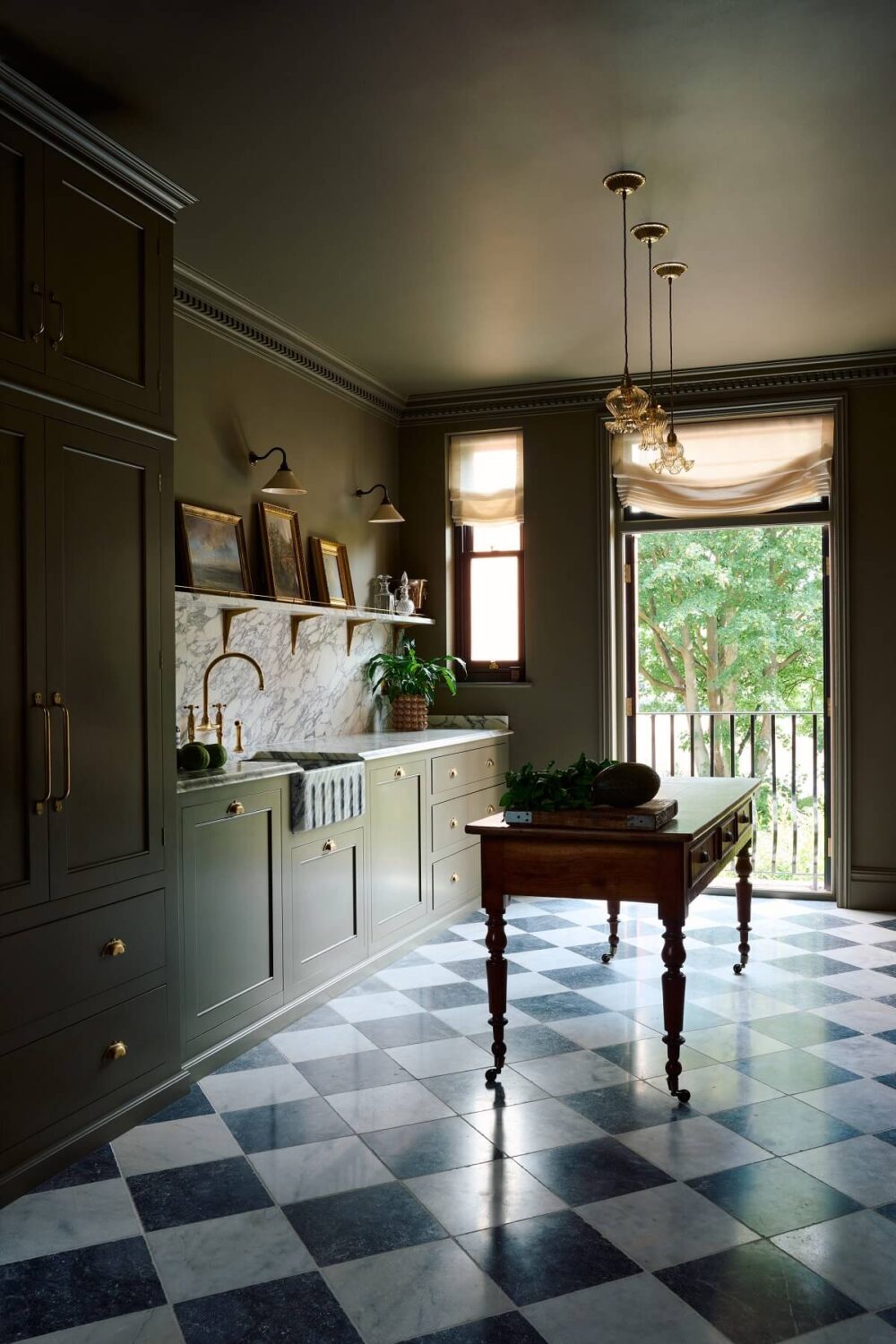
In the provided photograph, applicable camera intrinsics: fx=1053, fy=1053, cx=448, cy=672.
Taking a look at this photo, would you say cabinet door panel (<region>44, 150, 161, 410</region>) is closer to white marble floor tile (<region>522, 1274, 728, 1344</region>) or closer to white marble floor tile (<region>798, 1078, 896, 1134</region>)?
white marble floor tile (<region>522, 1274, 728, 1344</region>)

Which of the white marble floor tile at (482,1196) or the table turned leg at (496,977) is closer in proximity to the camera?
the white marble floor tile at (482,1196)

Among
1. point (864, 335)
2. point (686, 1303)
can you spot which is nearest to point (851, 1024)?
point (686, 1303)

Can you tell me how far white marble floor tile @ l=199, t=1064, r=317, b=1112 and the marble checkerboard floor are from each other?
0.5 inches

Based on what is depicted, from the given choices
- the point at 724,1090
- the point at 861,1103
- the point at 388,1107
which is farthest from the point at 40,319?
the point at 861,1103

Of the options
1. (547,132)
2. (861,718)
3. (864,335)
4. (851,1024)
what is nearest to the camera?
(547,132)

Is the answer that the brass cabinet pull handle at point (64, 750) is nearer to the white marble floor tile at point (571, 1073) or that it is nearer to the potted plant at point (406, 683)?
the white marble floor tile at point (571, 1073)

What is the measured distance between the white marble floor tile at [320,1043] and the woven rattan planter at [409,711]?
2366mm

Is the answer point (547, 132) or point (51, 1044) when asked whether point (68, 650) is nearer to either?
point (51, 1044)

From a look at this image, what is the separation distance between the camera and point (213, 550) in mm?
4492

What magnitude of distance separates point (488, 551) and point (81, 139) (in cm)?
388

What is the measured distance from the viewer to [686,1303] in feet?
7.16

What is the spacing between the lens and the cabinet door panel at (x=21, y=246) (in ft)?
8.70

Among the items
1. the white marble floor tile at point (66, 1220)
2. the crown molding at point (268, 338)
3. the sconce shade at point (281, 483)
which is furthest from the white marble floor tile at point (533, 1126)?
the crown molding at point (268, 338)

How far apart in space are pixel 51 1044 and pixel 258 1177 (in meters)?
0.65
